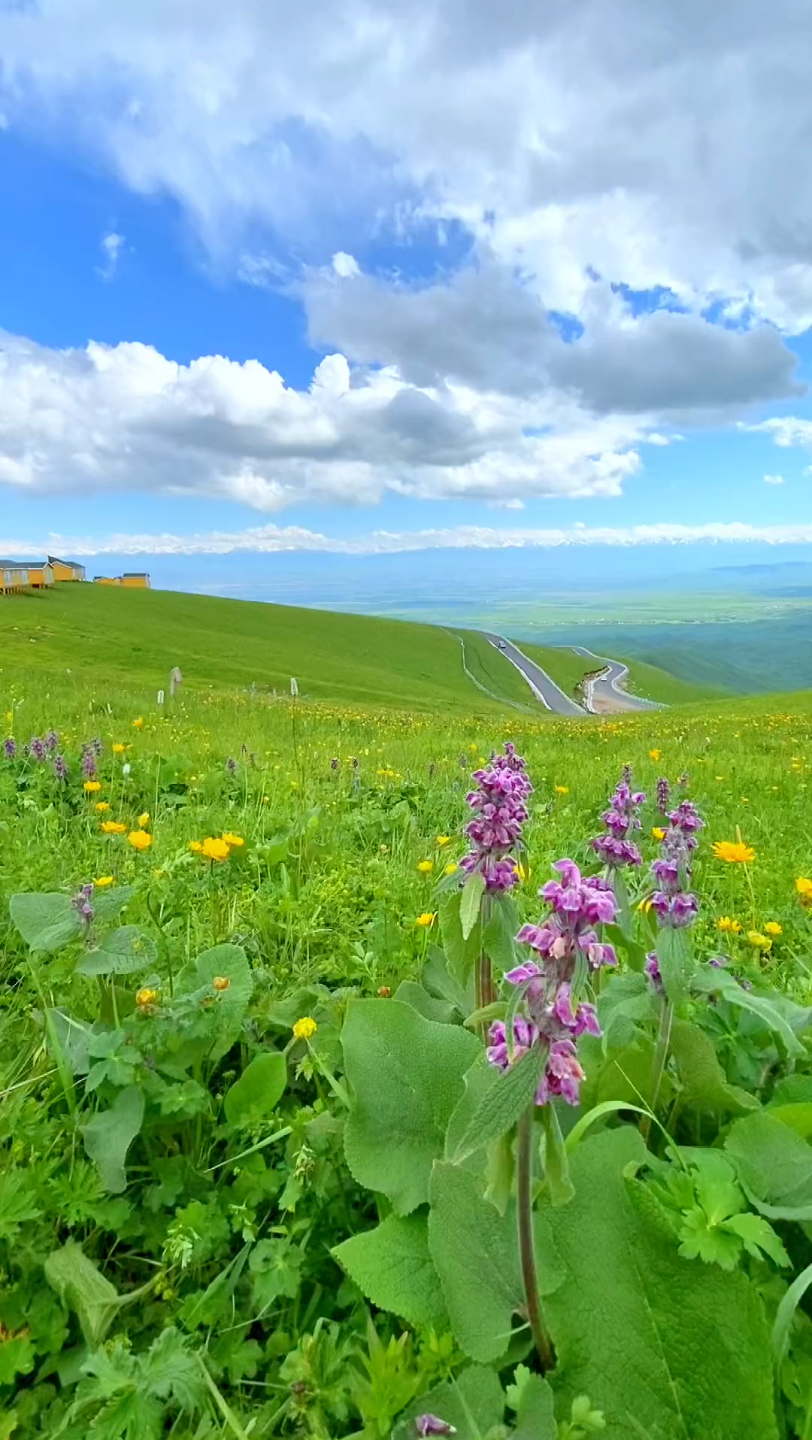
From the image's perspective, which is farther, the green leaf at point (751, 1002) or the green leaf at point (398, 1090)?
the green leaf at point (751, 1002)

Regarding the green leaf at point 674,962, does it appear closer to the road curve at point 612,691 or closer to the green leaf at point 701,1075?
the green leaf at point 701,1075

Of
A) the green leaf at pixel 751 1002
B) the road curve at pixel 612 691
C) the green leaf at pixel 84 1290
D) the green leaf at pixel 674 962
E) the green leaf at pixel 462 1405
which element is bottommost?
the road curve at pixel 612 691

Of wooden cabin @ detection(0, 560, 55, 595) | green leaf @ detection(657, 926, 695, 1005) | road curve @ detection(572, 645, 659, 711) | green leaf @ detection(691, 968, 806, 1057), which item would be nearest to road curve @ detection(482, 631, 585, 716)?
road curve @ detection(572, 645, 659, 711)

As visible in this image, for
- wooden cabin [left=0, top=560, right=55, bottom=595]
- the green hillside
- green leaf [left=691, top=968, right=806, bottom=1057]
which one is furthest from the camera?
wooden cabin [left=0, top=560, right=55, bottom=595]

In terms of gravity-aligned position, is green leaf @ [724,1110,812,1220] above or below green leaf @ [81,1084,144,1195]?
above

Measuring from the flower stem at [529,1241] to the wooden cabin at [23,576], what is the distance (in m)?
90.9

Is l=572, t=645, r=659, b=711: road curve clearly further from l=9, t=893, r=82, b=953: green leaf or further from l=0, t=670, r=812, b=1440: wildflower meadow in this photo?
l=9, t=893, r=82, b=953: green leaf

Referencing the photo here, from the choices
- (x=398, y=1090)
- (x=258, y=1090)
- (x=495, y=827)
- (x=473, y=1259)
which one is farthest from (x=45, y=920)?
(x=473, y=1259)

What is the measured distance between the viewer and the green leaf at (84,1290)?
1.90 metres

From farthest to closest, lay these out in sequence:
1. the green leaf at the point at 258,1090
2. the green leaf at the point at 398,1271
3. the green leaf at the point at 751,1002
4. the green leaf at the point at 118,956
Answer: the green leaf at the point at 118,956 → the green leaf at the point at 258,1090 → the green leaf at the point at 751,1002 → the green leaf at the point at 398,1271

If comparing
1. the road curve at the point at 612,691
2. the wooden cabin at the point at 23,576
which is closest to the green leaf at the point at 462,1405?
the road curve at the point at 612,691

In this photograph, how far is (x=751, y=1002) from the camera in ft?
7.25

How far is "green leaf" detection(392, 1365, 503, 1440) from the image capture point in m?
1.48

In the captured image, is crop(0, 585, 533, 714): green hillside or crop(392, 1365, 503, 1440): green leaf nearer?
crop(392, 1365, 503, 1440): green leaf
